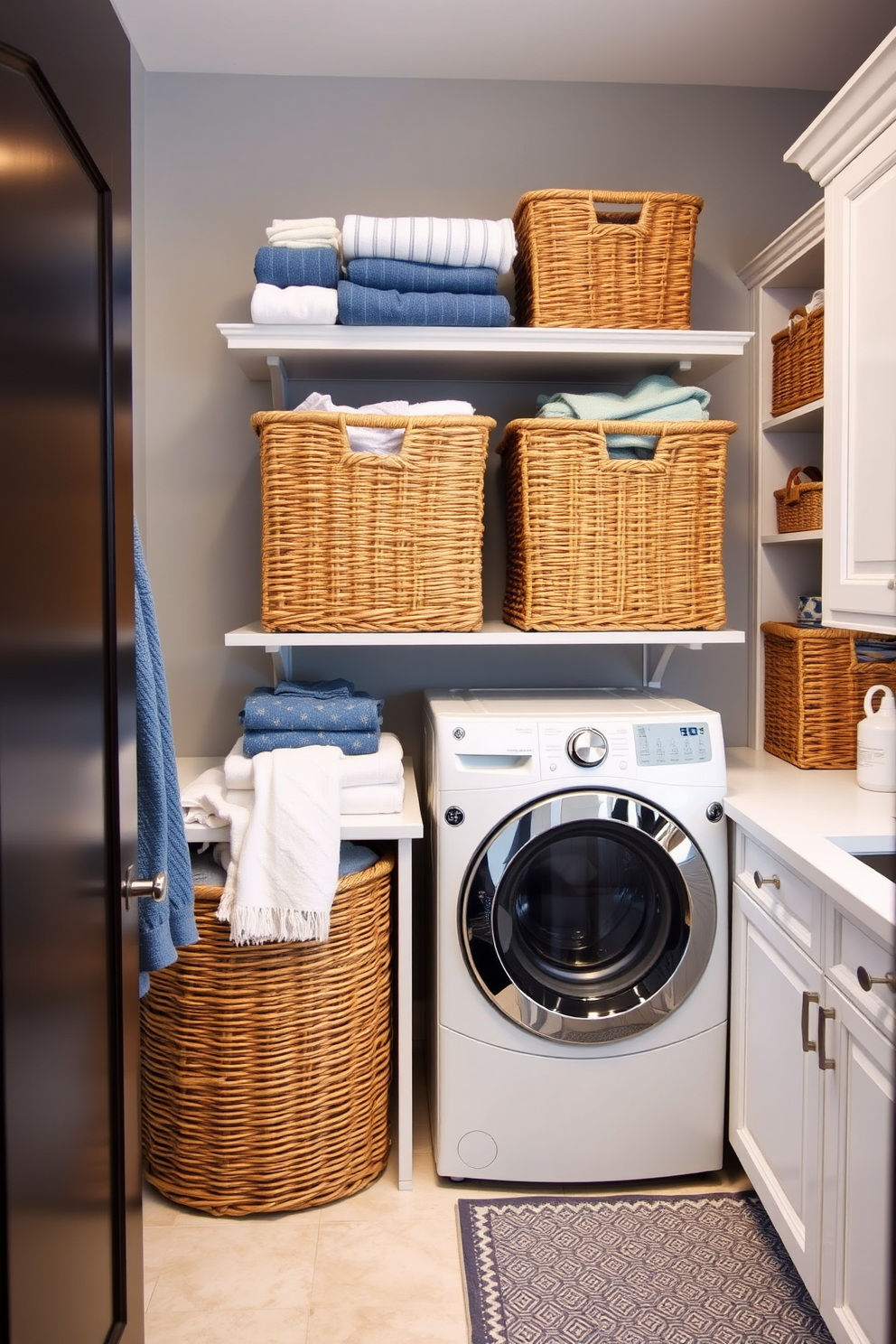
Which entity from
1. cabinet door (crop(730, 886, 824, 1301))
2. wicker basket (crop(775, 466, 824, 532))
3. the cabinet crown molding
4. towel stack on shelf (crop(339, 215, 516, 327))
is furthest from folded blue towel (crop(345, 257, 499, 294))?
cabinet door (crop(730, 886, 824, 1301))

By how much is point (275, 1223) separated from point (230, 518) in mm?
1562

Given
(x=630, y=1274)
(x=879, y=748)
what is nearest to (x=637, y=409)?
(x=879, y=748)

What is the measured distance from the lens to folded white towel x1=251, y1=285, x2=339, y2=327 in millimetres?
2090

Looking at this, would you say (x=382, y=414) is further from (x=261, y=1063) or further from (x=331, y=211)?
(x=261, y=1063)

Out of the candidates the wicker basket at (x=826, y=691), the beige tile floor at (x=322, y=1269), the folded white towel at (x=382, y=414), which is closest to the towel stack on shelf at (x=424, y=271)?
the folded white towel at (x=382, y=414)

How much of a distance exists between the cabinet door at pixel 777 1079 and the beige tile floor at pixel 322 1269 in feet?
0.92

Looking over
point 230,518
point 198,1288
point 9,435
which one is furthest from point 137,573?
point 198,1288

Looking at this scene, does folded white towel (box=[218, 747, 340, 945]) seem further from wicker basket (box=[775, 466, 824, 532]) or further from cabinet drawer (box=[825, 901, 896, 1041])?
wicker basket (box=[775, 466, 824, 532])

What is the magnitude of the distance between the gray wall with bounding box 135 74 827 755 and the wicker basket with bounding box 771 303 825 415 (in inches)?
5.0

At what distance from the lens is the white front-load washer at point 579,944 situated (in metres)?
2.01

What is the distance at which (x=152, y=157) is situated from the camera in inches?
97.0

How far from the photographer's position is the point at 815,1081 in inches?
63.3

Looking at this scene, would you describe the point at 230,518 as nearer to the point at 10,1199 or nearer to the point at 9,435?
the point at 9,435

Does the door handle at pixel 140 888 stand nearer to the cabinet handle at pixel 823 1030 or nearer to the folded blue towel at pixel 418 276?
the cabinet handle at pixel 823 1030
